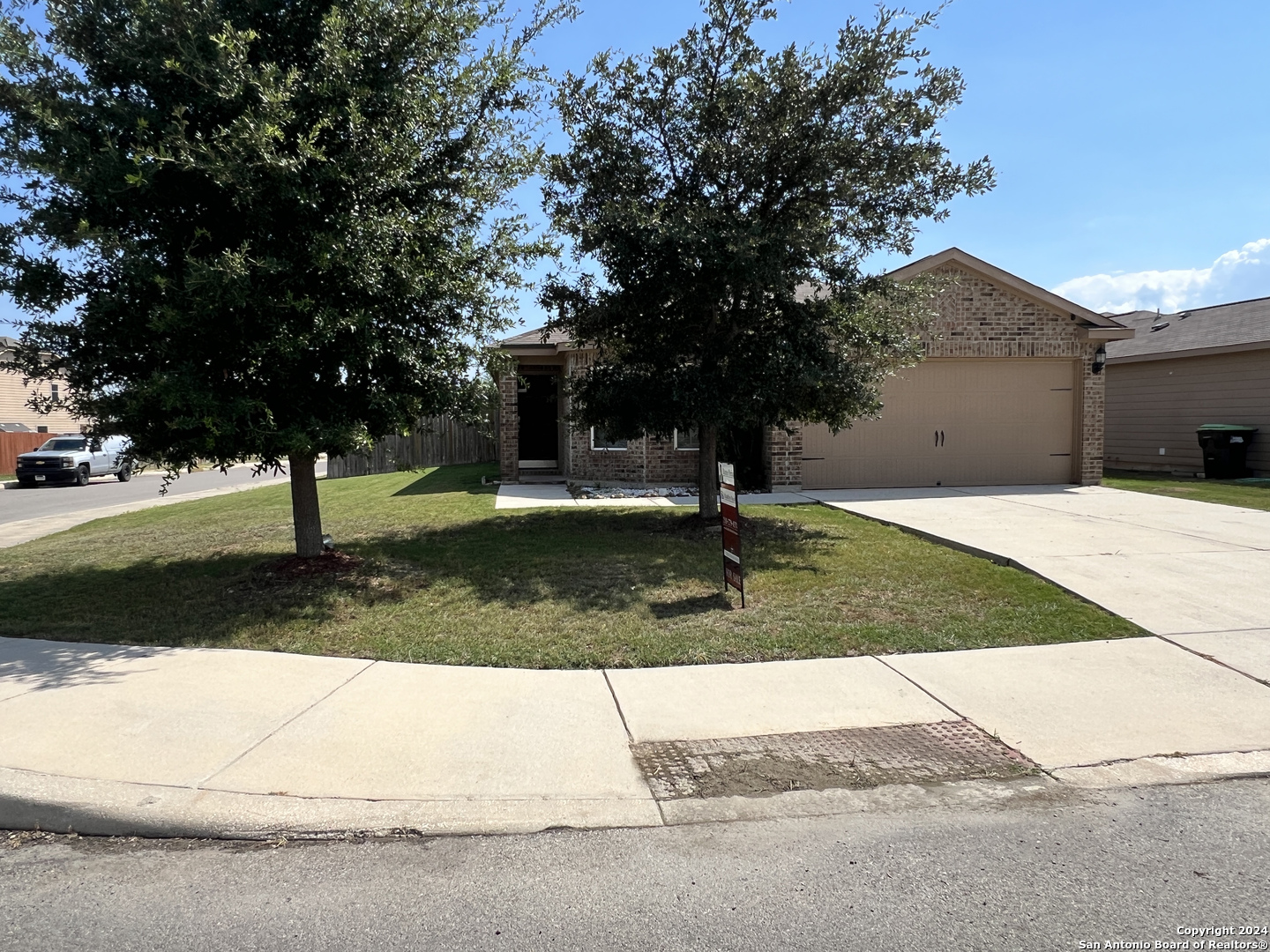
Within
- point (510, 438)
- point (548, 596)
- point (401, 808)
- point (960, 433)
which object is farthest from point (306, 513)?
point (960, 433)

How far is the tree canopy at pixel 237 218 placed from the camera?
21.3ft

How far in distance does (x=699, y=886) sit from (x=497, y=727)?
5.90 ft

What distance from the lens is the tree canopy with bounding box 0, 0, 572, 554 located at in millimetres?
6496

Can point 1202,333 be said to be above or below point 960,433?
above

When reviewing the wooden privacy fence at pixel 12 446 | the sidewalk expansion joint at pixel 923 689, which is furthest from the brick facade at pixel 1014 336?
the wooden privacy fence at pixel 12 446

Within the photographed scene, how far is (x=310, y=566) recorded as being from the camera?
27.8 feet

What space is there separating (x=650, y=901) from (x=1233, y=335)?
2113 cm

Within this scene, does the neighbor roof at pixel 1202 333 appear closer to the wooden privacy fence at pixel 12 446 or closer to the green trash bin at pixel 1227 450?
the green trash bin at pixel 1227 450

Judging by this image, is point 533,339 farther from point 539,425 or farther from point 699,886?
point 699,886

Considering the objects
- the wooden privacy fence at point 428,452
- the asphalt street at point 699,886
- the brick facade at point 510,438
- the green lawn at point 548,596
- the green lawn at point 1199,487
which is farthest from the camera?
the wooden privacy fence at point 428,452

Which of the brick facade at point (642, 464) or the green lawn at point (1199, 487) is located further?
the brick facade at point (642, 464)

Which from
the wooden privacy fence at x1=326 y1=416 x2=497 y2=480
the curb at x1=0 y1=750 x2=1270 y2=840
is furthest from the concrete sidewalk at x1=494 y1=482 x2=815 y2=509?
the curb at x1=0 y1=750 x2=1270 y2=840

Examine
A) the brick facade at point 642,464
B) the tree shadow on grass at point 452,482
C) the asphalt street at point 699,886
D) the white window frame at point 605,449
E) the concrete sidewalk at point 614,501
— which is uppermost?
the white window frame at point 605,449

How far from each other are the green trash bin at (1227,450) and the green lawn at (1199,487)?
1.66ft
